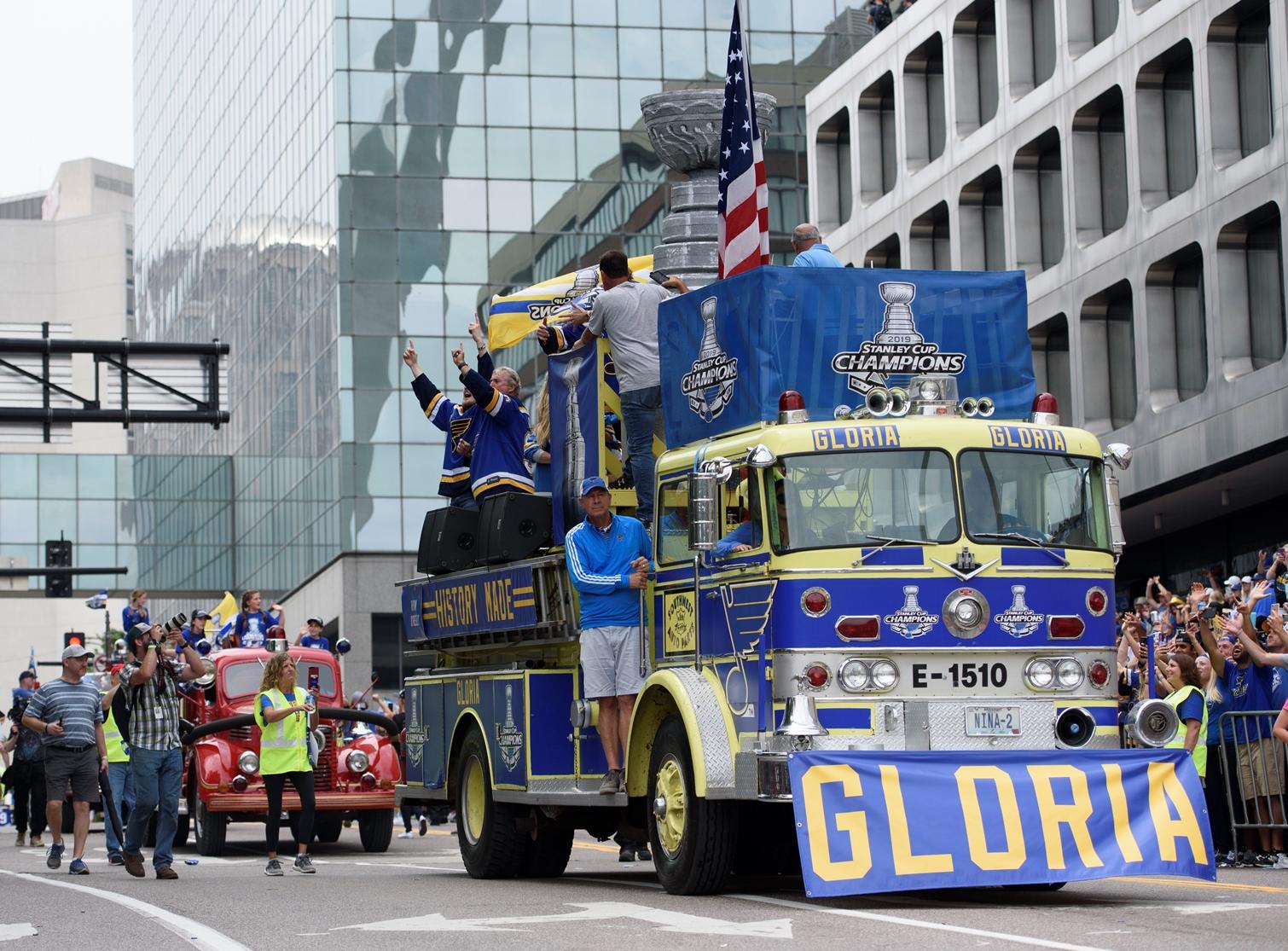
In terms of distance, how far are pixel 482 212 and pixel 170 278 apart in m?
33.8

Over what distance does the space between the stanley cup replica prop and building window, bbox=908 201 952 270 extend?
23.1m

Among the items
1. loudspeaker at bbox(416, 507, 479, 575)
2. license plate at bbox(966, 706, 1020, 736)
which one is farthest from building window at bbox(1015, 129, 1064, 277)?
license plate at bbox(966, 706, 1020, 736)

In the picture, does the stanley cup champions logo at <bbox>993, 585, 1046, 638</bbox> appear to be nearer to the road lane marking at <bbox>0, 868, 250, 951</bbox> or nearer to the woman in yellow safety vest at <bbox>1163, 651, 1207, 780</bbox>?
the road lane marking at <bbox>0, 868, 250, 951</bbox>

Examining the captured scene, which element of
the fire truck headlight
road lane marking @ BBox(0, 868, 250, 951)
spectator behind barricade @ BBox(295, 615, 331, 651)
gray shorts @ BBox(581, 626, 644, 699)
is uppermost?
spectator behind barricade @ BBox(295, 615, 331, 651)

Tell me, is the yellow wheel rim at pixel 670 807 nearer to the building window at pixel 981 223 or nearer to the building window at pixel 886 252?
the building window at pixel 981 223

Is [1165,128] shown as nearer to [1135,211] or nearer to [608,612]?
[1135,211]

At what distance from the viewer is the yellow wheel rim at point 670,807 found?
543 inches

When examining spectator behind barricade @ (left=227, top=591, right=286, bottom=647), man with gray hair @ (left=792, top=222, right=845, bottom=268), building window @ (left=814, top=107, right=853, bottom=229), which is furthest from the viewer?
building window @ (left=814, top=107, right=853, bottom=229)

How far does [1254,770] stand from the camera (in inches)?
691

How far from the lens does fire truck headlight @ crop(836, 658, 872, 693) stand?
42.6 ft

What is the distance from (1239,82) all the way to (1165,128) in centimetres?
253

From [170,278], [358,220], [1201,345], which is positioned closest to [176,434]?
[170,278]

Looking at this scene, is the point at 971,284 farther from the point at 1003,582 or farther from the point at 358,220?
the point at 358,220

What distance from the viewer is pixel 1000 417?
1416 cm
